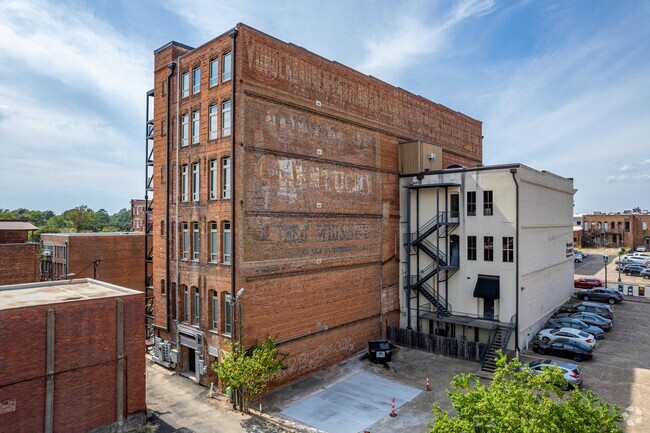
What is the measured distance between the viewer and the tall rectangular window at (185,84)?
25469mm

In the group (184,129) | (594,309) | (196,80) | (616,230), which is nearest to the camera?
(196,80)

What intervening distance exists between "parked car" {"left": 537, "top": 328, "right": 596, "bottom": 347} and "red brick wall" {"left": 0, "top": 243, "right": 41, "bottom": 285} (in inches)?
1550

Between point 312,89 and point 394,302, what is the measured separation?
56.7ft

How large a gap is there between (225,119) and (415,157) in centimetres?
1585

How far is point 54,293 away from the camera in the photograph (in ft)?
65.1

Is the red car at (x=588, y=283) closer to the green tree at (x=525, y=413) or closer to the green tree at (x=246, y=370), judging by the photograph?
the green tree at (x=246, y=370)

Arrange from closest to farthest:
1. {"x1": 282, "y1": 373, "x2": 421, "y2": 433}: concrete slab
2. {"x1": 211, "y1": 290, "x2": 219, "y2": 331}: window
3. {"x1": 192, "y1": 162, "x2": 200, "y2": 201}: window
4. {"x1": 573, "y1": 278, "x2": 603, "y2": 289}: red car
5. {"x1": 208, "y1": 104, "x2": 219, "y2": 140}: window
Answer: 1. {"x1": 282, "y1": 373, "x2": 421, "y2": 433}: concrete slab
2. {"x1": 211, "y1": 290, "x2": 219, "y2": 331}: window
3. {"x1": 208, "y1": 104, "x2": 219, "y2": 140}: window
4. {"x1": 192, "y1": 162, "x2": 200, "y2": 201}: window
5. {"x1": 573, "y1": 278, "x2": 603, "y2": 289}: red car

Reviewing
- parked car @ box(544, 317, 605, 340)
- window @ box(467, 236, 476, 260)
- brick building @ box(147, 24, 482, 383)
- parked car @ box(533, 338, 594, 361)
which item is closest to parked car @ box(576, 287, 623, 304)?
parked car @ box(544, 317, 605, 340)

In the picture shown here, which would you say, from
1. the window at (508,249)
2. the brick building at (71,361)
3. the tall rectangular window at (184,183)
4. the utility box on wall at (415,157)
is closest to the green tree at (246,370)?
the brick building at (71,361)

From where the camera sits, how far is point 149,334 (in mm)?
30125

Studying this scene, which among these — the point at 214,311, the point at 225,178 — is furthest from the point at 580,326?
the point at 225,178

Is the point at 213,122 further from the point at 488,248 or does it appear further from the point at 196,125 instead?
the point at 488,248

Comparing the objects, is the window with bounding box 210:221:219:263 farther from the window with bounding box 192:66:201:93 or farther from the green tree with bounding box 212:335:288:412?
the window with bounding box 192:66:201:93

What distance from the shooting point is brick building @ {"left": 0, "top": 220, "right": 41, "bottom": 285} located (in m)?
32.2
